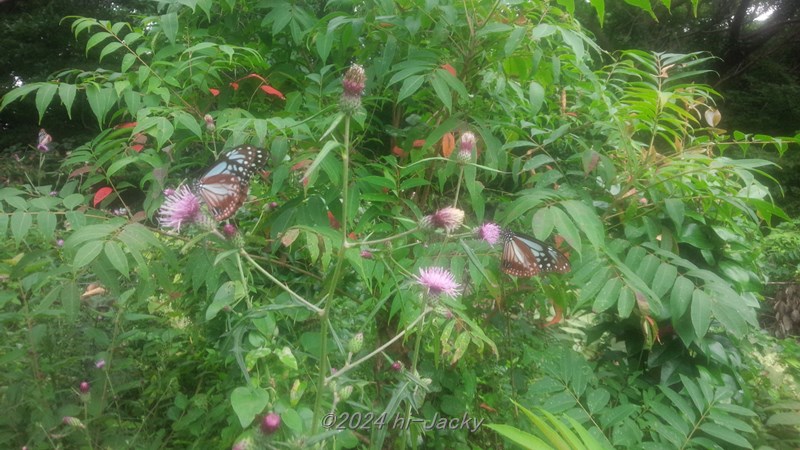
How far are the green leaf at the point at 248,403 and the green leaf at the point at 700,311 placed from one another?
939 millimetres

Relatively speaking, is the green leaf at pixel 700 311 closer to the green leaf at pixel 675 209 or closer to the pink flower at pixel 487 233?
the green leaf at pixel 675 209

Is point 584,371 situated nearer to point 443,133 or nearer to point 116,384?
point 443,133

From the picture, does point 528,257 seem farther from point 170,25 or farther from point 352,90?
point 170,25

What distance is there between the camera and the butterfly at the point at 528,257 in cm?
115

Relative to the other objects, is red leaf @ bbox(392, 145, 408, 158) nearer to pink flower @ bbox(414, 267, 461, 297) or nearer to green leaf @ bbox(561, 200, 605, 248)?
green leaf @ bbox(561, 200, 605, 248)

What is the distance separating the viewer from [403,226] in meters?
1.33

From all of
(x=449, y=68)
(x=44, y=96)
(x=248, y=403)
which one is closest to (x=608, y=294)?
(x=449, y=68)

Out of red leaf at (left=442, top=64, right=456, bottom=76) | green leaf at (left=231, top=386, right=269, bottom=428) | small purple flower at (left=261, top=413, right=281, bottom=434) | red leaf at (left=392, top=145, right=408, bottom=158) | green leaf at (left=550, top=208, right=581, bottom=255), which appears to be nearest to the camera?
small purple flower at (left=261, top=413, right=281, bottom=434)

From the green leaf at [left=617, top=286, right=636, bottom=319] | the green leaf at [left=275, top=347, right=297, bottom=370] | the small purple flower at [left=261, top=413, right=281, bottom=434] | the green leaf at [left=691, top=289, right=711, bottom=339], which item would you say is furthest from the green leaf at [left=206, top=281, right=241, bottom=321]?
the green leaf at [left=691, top=289, right=711, bottom=339]

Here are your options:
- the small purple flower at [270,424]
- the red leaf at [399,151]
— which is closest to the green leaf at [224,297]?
the small purple flower at [270,424]

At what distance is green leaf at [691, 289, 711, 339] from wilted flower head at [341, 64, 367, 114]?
36.2 inches

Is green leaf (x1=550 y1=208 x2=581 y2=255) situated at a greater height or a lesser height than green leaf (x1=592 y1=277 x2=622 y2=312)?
greater

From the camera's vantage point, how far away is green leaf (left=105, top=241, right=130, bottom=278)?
3.20 feet

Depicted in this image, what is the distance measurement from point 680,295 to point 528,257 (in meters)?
0.39
